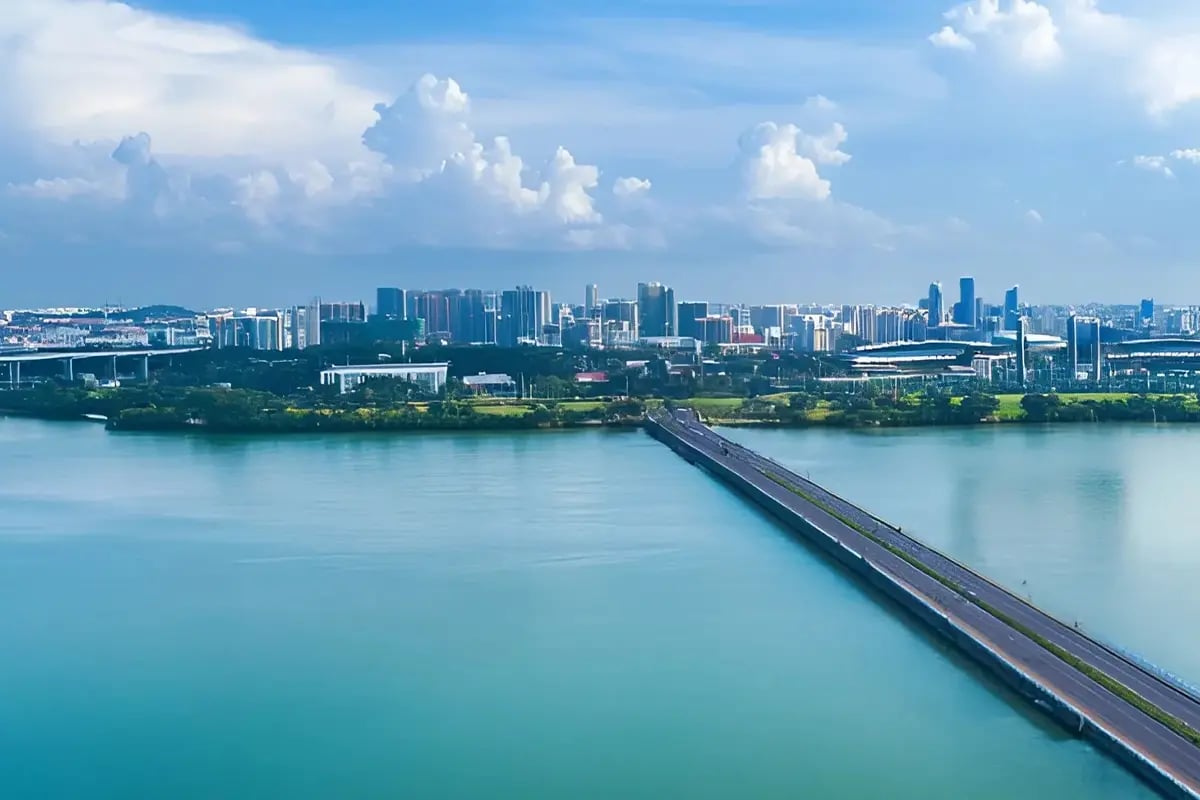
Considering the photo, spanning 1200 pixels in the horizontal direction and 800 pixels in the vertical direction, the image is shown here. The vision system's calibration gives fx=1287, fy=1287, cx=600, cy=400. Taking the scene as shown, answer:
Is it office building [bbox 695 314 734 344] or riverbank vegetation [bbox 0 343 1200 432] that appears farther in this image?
office building [bbox 695 314 734 344]

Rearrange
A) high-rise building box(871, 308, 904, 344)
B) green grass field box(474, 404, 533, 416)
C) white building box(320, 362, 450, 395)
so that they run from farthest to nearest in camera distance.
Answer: high-rise building box(871, 308, 904, 344)
white building box(320, 362, 450, 395)
green grass field box(474, 404, 533, 416)

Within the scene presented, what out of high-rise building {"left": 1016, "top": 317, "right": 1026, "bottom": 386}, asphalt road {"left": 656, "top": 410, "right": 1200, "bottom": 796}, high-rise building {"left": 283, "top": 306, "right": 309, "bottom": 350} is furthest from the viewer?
high-rise building {"left": 283, "top": 306, "right": 309, "bottom": 350}

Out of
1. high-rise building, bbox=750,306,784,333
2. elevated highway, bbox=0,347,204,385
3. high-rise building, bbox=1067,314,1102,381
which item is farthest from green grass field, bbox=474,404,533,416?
high-rise building, bbox=750,306,784,333

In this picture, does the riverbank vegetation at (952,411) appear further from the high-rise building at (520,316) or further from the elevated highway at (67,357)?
the high-rise building at (520,316)

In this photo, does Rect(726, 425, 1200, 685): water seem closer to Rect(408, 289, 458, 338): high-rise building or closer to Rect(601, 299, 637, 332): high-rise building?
Rect(601, 299, 637, 332): high-rise building

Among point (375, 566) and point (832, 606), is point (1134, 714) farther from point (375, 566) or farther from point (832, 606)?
point (375, 566)

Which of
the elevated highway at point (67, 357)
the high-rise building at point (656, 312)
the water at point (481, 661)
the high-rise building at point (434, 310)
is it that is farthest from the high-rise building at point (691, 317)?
the water at point (481, 661)

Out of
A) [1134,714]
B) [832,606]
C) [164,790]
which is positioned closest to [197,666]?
[164,790]
